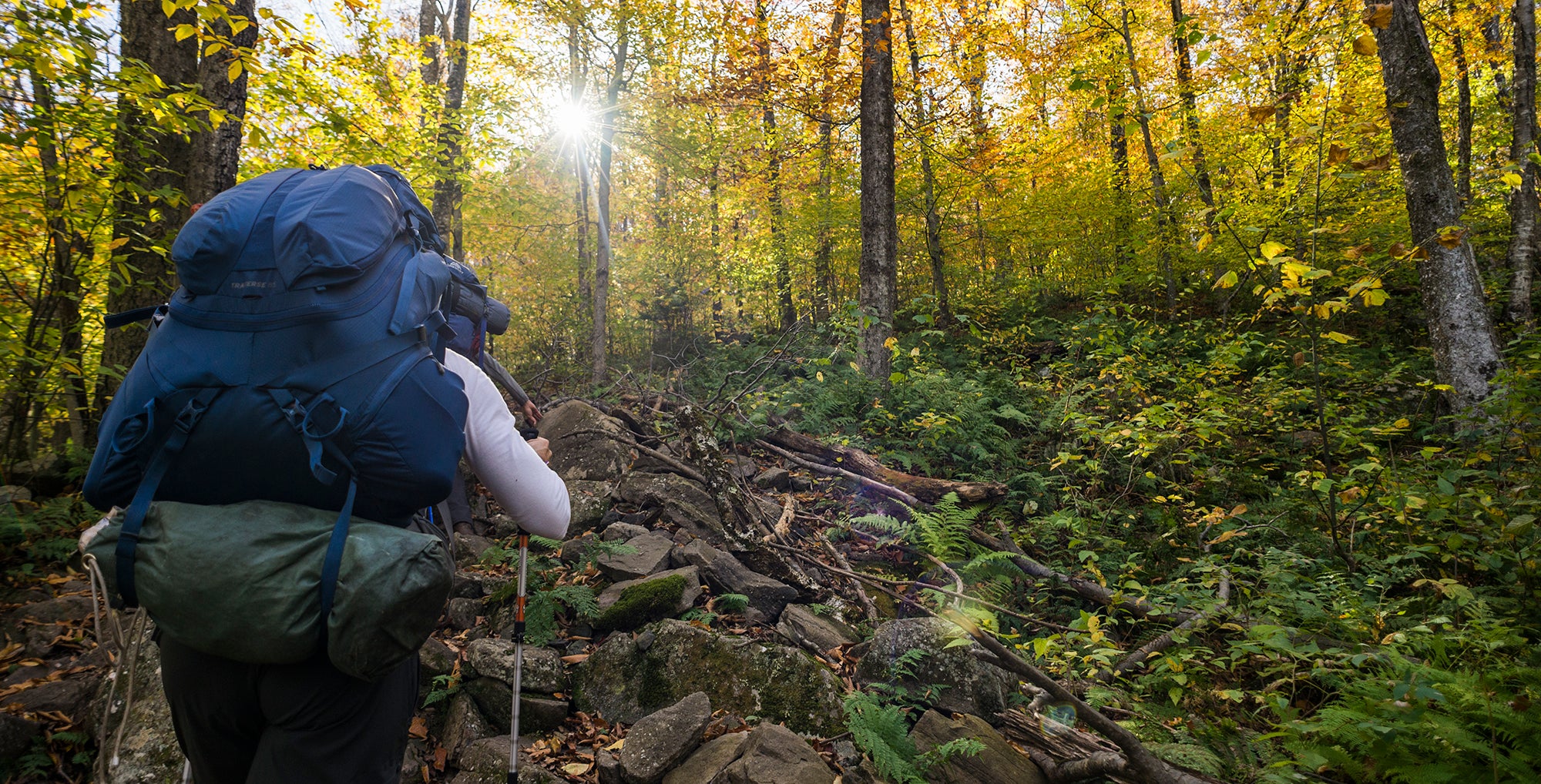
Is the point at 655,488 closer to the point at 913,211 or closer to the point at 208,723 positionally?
the point at 208,723

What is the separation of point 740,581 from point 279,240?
12.1 ft

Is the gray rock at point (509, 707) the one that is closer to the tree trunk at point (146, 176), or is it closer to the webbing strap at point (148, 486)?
the webbing strap at point (148, 486)

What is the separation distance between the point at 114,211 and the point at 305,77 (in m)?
1.98

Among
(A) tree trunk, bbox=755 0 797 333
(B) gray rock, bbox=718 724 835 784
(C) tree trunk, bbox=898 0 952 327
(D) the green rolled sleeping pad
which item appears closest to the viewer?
(D) the green rolled sleeping pad

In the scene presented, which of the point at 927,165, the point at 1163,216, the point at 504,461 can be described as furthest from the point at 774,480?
the point at 1163,216

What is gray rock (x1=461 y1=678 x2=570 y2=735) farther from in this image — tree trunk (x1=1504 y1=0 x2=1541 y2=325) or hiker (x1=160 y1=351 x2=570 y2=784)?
tree trunk (x1=1504 y1=0 x2=1541 y2=325)

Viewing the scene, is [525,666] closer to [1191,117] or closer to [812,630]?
[812,630]

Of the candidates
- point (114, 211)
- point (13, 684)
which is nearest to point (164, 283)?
point (114, 211)

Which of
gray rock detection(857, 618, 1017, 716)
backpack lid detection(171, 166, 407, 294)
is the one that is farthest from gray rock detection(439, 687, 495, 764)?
backpack lid detection(171, 166, 407, 294)

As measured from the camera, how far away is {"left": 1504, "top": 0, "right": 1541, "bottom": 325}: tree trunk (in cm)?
908

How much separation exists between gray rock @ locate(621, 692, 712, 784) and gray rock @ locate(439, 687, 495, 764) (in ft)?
3.06

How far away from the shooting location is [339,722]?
65.7 inches

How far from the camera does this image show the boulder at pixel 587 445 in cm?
662

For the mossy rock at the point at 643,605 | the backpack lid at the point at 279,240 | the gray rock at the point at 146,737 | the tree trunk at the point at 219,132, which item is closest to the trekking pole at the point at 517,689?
the mossy rock at the point at 643,605
